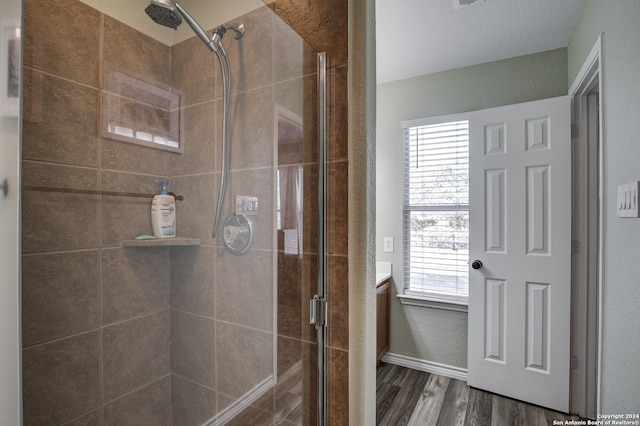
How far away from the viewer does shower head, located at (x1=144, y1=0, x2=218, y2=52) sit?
64 cm

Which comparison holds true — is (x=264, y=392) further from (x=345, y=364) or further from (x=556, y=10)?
(x=556, y=10)

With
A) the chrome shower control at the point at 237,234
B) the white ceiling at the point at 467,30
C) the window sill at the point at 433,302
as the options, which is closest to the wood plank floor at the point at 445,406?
the window sill at the point at 433,302

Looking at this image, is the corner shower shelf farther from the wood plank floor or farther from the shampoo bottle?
the wood plank floor

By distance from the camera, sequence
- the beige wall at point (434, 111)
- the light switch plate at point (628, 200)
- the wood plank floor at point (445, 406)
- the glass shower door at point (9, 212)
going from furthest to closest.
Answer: the beige wall at point (434, 111)
the wood plank floor at point (445, 406)
the light switch plate at point (628, 200)
the glass shower door at point (9, 212)

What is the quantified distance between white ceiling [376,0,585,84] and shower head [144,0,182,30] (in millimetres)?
1448

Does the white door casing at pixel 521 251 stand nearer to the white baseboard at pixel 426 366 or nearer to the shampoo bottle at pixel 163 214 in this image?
the white baseboard at pixel 426 366

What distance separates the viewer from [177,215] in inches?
26.5

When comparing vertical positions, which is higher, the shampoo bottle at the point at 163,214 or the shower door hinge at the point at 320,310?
the shampoo bottle at the point at 163,214

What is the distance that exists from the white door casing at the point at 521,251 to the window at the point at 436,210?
0.50 feet

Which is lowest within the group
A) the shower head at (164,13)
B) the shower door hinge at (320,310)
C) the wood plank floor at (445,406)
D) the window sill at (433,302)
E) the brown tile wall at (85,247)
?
the wood plank floor at (445,406)

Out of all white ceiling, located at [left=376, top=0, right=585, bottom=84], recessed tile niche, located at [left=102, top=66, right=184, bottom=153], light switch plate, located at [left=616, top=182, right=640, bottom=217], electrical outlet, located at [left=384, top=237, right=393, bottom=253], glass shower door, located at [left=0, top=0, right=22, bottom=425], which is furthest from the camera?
electrical outlet, located at [left=384, top=237, right=393, bottom=253]

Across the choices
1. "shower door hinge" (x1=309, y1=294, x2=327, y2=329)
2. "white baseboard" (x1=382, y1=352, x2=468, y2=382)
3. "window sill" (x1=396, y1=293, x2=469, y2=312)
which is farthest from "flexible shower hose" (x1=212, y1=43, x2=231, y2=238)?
"white baseboard" (x1=382, y1=352, x2=468, y2=382)

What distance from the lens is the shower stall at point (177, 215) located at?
0.52 meters

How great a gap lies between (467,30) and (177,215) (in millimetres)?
2181
